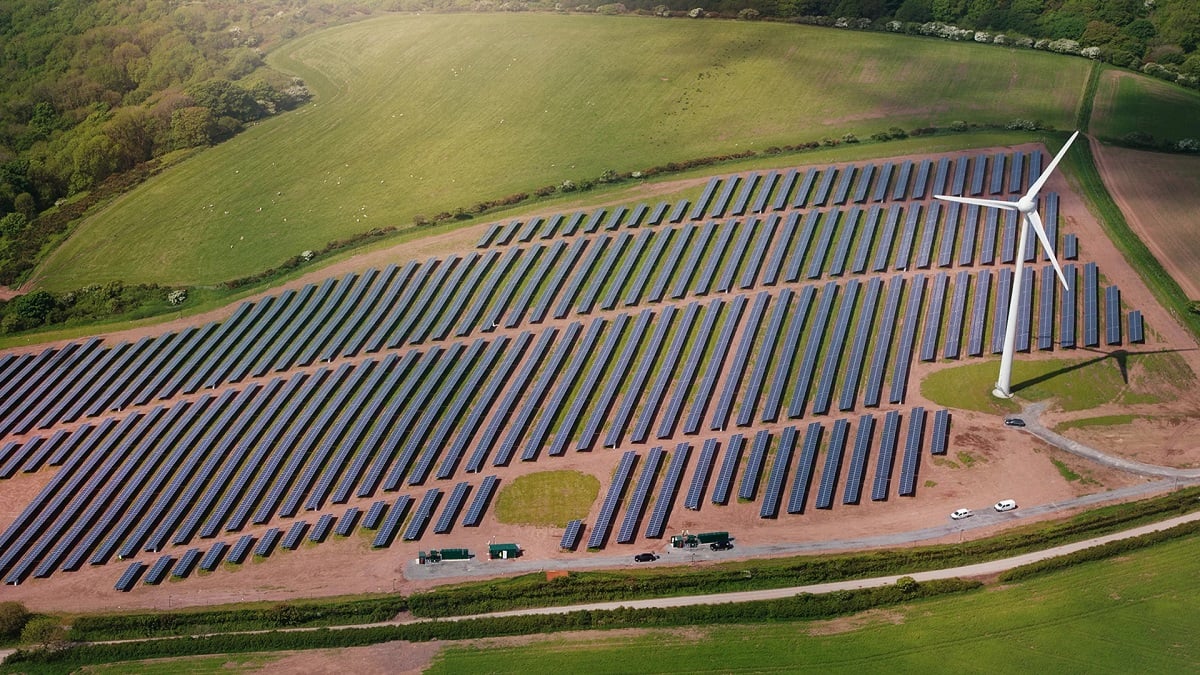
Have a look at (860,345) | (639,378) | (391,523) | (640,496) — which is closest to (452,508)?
(391,523)

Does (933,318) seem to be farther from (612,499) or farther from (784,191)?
(612,499)

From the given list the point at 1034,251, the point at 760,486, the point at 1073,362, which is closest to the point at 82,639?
the point at 760,486

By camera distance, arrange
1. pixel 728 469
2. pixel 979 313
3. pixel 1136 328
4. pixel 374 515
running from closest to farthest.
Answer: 1. pixel 728 469
2. pixel 374 515
3. pixel 1136 328
4. pixel 979 313

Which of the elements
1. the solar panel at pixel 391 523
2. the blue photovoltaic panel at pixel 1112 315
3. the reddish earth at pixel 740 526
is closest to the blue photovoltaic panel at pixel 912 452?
the reddish earth at pixel 740 526

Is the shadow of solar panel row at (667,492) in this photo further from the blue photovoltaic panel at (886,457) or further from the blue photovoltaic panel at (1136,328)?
the blue photovoltaic panel at (1136,328)

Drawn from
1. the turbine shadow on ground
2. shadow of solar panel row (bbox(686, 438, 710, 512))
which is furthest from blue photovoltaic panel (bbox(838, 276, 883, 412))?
the turbine shadow on ground

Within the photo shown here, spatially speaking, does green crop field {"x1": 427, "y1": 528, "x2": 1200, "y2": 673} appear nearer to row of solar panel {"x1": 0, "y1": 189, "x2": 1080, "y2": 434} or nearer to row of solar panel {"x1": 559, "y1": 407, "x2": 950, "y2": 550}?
Result: row of solar panel {"x1": 559, "y1": 407, "x2": 950, "y2": 550}

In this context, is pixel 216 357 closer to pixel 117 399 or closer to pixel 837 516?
pixel 117 399
